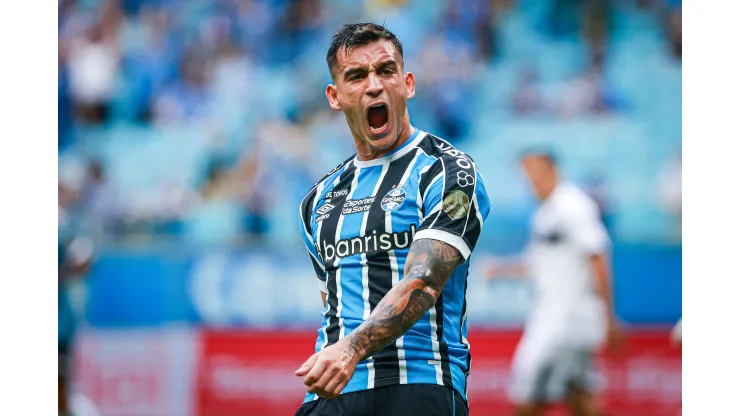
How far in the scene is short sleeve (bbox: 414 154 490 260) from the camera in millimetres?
3328

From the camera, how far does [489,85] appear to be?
1157 centimetres

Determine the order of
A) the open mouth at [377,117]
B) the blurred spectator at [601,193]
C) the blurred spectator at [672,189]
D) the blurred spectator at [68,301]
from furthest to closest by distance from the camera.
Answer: the blurred spectator at [672,189]
the blurred spectator at [601,193]
the blurred spectator at [68,301]
the open mouth at [377,117]

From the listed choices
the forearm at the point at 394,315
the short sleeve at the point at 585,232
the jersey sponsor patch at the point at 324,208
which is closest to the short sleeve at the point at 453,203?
the forearm at the point at 394,315

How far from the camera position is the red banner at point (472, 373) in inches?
378

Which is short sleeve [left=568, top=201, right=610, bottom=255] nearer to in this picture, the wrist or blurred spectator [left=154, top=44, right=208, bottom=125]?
blurred spectator [left=154, top=44, right=208, bottom=125]

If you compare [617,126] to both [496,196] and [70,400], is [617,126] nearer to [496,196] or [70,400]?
[496,196]

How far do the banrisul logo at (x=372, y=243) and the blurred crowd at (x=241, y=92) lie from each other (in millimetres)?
7022

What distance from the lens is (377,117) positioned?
3785 mm

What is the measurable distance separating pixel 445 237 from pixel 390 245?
0.28 metres

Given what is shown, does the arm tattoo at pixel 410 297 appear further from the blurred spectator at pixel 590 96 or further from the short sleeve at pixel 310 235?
the blurred spectator at pixel 590 96

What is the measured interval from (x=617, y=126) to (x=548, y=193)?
2.53 m

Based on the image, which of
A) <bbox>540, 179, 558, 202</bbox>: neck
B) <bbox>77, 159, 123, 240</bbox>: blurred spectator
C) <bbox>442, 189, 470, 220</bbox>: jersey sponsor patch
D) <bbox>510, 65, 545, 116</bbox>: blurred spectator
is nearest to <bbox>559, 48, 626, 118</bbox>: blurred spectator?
<bbox>510, 65, 545, 116</bbox>: blurred spectator

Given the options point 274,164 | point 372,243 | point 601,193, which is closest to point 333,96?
point 372,243

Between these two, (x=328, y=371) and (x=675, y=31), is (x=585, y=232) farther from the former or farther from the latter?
(x=328, y=371)
